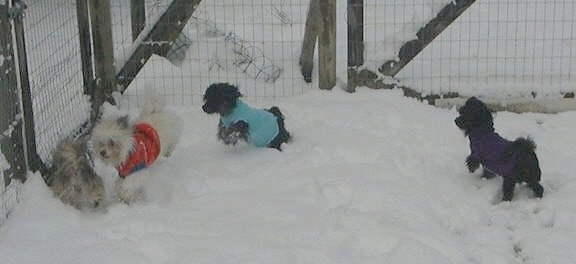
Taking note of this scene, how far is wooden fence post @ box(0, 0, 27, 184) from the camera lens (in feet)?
17.4

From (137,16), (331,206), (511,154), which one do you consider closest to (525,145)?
(511,154)

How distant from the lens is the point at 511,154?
5617 millimetres

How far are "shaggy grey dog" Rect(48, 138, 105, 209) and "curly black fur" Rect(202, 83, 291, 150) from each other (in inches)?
Result: 44.0

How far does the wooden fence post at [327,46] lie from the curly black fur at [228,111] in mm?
1255

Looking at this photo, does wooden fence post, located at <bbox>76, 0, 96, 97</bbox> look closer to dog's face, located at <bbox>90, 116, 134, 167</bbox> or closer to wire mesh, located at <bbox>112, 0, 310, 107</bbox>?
wire mesh, located at <bbox>112, 0, 310, 107</bbox>

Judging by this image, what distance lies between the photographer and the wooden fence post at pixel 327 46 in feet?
25.4

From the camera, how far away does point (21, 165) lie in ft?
18.4

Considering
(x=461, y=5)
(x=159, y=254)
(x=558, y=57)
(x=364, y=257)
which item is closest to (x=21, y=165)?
(x=159, y=254)

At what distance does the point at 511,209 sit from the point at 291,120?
244 cm

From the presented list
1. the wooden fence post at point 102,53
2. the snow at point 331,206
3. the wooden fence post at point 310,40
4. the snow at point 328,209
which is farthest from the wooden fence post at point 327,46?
the wooden fence post at point 102,53

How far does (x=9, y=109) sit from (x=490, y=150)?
3208 millimetres

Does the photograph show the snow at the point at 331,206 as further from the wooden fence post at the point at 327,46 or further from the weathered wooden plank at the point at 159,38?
the weathered wooden plank at the point at 159,38

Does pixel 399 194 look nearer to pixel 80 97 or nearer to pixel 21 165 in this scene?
pixel 21 165

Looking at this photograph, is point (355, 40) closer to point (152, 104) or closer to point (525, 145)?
point (152, 104)
